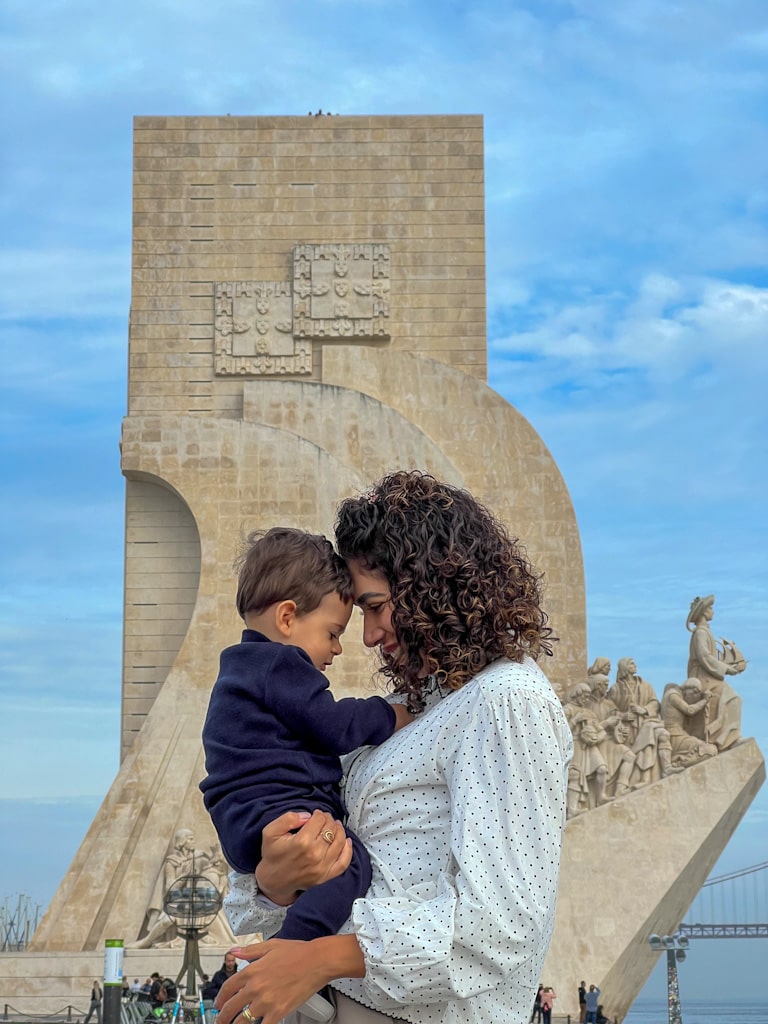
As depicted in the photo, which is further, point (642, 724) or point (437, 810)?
point (642, 724)

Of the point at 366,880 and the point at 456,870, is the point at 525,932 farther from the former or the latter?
the point at 366,880

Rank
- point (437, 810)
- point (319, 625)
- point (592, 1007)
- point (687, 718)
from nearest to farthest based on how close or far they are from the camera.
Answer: point (437, 810) → point (319, 625) → point (592, 1007) → point (687, 718)

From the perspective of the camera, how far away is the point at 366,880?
158 centimetres

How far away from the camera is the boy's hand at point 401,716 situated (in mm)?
1735

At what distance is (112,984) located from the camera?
19.1ft

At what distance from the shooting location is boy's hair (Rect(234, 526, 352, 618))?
1.75 meters

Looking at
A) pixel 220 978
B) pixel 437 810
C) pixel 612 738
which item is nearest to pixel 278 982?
pixel 437 810

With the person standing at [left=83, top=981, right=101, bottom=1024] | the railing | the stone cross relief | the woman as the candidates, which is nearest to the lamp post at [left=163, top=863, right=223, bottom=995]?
the person standing at [left=83, top=981, right=101, bottom=1024]

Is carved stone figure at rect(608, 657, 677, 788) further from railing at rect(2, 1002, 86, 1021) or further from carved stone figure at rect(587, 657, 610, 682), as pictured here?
railing at rect(2, 1002, 86, 1021)

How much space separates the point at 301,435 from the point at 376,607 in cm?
1317

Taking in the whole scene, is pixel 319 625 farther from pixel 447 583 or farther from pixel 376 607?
pixel 447 583

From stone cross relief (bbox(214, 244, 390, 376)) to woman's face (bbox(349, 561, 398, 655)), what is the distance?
13.8m

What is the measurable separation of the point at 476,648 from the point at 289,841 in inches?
11.0

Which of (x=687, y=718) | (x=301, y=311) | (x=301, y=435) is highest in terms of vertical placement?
(x=301, y=311)
